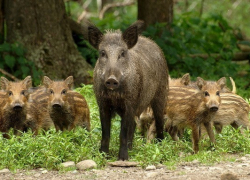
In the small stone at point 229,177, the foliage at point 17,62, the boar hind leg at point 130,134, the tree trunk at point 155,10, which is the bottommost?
the small stone at point 229,177

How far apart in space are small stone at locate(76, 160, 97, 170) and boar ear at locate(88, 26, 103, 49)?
1.38m

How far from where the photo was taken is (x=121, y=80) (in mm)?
6543

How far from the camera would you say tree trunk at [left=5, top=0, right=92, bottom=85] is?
1096 cm

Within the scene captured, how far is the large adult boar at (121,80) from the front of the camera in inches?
259

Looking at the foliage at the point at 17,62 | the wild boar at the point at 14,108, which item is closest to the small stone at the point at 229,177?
the wild boar at the point at 14,108

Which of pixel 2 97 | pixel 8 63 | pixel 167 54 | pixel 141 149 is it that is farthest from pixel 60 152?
pixel 167 54

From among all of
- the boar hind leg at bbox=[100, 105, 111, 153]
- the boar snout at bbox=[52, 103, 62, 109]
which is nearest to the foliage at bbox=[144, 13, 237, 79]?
the boar snout at bbox=[52, 103, 62, 109]

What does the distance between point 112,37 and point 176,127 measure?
1.75 metres

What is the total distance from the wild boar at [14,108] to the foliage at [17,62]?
9.76ft

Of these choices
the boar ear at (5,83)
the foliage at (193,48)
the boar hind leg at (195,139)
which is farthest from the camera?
the foliage at (193,48)

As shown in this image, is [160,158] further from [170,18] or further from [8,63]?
[170,18]

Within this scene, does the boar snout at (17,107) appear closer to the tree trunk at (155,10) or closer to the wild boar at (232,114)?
the wild boar at (232,114)

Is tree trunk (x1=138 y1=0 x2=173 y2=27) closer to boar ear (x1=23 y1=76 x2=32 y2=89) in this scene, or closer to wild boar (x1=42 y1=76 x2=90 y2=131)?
wild boar (x1=42 y1=76 x2=90 y2=131)

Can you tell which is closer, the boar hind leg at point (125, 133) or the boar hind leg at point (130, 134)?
the boar hind leg at point (125, 133)
